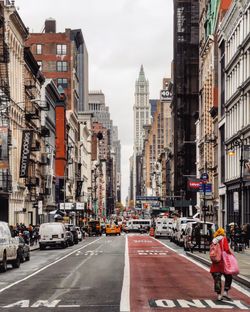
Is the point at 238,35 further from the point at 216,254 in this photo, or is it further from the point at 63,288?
the point at 216,254

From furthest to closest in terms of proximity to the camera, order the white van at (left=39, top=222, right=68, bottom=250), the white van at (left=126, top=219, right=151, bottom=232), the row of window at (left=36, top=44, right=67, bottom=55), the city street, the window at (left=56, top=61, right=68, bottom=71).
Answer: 1. the window at (left=56, top=61, right=68, bottom=71)
2. the row of window at (left=36, top=44, right=67, bottom=55)
3. the white van at (left=126, top=219, right=151, bottom=232)
4. the white van at (left=39, top=222, right=68, bottom=250)
5. the city street

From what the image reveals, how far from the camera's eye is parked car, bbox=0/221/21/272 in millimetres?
34450

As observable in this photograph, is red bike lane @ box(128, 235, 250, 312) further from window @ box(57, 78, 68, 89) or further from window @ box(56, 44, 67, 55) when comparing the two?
window @ box(56, 44, 67, 55)

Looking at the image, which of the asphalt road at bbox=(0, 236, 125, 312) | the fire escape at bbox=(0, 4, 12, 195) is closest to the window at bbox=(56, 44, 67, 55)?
the fire escape at bbox=(0, 4, 12, 195)

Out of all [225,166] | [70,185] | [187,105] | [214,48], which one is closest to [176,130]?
[187,105]

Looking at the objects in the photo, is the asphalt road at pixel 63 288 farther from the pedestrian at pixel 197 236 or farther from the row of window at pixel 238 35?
the row of window at pixel 238 35

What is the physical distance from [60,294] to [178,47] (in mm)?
145128

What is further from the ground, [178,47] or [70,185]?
[178,47]

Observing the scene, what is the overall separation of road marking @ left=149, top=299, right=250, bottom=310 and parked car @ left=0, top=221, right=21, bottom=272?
47.6ft

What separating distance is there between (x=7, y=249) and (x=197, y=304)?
1691cm

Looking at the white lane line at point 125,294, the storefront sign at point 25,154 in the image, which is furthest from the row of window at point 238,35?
the white lane line at point 125,294

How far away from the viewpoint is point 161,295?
22531 mm

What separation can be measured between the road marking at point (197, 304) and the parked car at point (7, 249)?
14.5m

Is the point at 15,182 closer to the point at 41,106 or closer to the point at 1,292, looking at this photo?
the point at 41,106
